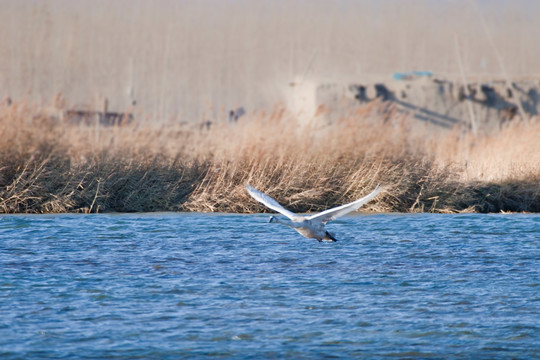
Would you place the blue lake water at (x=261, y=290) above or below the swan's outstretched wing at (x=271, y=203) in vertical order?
below

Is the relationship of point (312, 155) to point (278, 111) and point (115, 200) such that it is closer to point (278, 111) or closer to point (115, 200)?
point (278, 111)

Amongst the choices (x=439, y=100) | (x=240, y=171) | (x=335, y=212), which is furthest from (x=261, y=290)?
(x=439, y=100)

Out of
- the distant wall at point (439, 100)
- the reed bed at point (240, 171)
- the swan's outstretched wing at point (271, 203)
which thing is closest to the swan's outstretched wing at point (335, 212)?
the swan's outstretched wing at point (271, 203)

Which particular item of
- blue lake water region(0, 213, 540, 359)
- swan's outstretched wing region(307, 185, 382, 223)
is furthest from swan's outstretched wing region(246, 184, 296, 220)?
blue lake water region(0, 213, 540, 359)

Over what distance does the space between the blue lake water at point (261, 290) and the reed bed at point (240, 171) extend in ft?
2.86

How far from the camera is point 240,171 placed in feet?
40.7

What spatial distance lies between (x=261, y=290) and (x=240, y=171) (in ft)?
17.0

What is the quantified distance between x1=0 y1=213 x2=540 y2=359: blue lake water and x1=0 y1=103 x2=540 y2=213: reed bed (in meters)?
0.87

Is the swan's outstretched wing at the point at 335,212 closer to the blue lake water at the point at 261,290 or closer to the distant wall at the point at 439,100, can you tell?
the blue lake water at the point at 261,290

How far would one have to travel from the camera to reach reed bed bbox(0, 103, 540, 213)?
11.9 meters

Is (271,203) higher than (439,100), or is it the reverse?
(439,100)

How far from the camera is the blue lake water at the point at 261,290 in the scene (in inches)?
229

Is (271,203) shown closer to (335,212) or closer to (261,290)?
(335,212)

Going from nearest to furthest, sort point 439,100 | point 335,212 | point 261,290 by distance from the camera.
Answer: point 261,290
point 335,212
point 439,100
